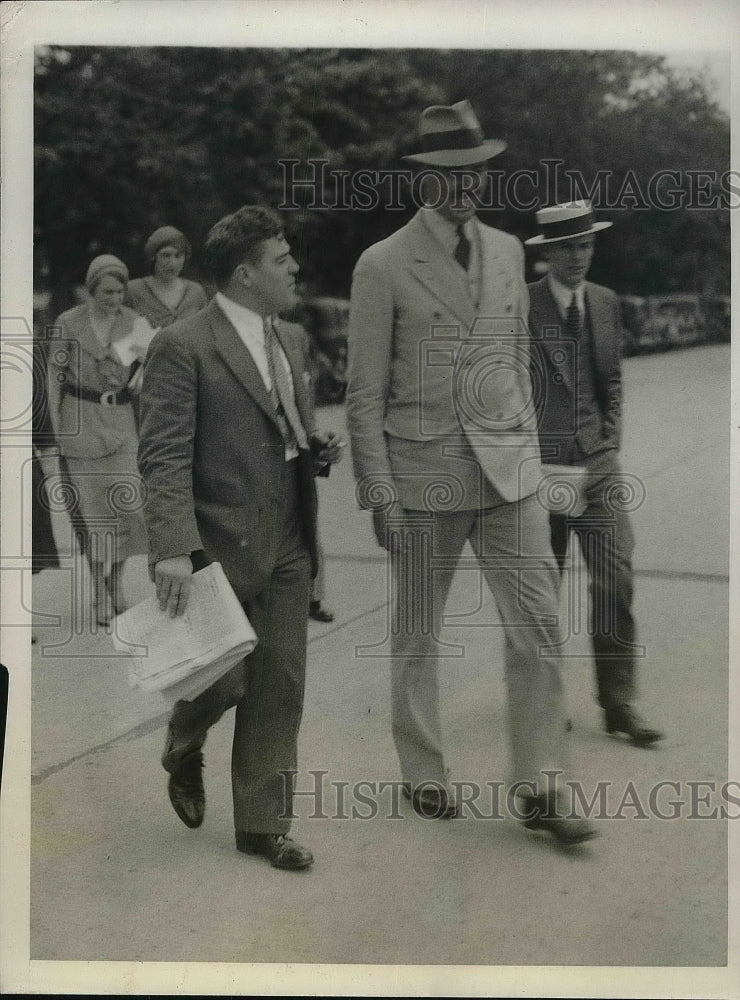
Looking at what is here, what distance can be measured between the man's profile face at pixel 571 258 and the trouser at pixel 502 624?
656 millimetres

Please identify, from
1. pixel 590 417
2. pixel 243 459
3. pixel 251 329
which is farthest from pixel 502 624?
pixel 251 329

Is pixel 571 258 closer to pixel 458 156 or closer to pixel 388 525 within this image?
pixel 458 156

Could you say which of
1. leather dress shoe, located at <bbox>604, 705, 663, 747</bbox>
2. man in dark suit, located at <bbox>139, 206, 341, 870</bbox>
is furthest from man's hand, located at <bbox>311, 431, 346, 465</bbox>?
leather dress shoe, located at <bbox>604, 705, 663, 747</bbox>

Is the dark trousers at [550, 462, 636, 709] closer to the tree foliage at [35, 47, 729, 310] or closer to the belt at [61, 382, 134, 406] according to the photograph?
the tree foliage at [35, 47, 729, 310]

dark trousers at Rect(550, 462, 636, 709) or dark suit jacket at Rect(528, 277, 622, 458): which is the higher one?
dark suit jacket at Rect(528, 277, 622, 458)

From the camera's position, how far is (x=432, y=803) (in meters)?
3.81

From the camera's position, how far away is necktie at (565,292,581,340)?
12.2 ft

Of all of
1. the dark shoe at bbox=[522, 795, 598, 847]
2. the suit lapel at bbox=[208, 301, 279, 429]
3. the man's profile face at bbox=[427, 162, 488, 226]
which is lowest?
the dark shoe at bbox=[522, 795, 598, 847]

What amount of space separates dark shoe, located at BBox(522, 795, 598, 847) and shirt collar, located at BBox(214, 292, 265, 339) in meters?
1.62

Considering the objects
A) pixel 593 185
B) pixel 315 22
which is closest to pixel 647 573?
pixel 593 185

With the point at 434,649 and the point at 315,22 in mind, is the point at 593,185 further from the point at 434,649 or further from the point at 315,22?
the point at 434,649

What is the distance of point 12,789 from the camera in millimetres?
3844

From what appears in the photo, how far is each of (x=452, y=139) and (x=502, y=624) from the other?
1.43 m

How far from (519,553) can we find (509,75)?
1.39 m
